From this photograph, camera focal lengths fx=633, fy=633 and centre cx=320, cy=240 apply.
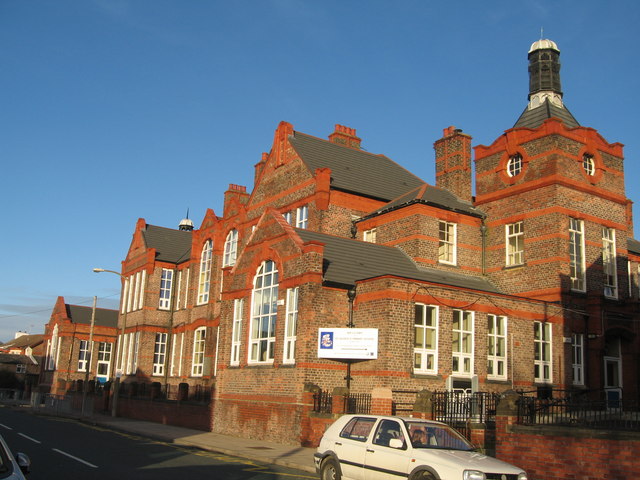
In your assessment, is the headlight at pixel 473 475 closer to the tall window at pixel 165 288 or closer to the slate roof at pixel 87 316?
the tall window at pixel 165 288

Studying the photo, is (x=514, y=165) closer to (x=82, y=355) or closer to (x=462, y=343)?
(x=462, y=343)

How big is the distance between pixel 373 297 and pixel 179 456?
27.5 feet

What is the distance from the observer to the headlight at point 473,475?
395 inches

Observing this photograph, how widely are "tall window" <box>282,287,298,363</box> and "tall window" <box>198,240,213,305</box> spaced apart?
1676cm

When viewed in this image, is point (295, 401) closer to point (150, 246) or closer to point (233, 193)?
point (233, 193)

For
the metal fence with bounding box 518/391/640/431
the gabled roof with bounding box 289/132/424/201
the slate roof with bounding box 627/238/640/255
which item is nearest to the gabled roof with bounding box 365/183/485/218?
the gabled roof with bounding box 289/132/424/201

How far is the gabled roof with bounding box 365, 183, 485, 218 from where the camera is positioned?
91.7 ft

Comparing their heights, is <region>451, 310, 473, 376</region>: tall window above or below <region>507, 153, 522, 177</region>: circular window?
below

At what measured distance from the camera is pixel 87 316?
5994 cm

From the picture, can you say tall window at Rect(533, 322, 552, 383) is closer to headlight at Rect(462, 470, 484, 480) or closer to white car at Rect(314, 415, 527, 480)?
white car at Rect(314, 415, 527, 480)

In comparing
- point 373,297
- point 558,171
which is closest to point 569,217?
point 558,171

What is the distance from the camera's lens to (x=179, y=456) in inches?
710

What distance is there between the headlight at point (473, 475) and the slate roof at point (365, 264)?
13.1 m

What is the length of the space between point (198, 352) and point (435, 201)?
61.4ft
